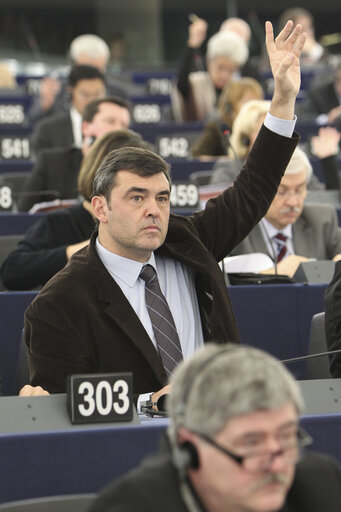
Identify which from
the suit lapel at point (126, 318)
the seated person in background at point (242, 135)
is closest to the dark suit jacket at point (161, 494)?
the suit lapel at point (126, 318)

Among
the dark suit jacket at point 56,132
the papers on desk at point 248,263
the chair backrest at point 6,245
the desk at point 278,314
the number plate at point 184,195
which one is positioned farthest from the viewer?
the dark suit jacket at point 56,132

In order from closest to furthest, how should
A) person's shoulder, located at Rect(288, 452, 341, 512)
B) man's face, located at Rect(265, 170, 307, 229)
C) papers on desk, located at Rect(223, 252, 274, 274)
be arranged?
1. person's shoulder, located at Rect(288, 452, 341, 512)
2. papers on desk, located at Rect(223, 252, 274, 274)
3. man's face, located at Rect(265, 170, 307, 229)

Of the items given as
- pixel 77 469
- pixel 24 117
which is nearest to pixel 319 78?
pixel 24 117

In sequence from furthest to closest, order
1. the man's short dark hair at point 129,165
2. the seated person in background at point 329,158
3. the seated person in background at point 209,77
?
the seated person in background at point 209,77
the seated person in background at point 329,158
the man's short dark hair at point 129,165

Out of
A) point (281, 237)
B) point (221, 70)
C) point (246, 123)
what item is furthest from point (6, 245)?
point (221, 70)

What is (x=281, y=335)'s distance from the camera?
431cm

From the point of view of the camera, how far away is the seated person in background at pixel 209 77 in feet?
30.4

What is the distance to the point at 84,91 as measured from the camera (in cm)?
760

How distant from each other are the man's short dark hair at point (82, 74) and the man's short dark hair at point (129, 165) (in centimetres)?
441

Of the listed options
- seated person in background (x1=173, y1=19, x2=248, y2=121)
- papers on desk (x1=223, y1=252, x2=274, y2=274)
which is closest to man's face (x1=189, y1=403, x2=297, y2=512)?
papers on desk (x1=223, y1=252, x2=274, y2=274)

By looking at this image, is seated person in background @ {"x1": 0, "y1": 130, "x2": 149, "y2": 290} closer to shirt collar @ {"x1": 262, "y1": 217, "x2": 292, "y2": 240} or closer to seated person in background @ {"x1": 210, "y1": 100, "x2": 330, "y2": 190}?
shirt collar @ {"x1": 262, "y1": 217, "x2": 292, "y2": 240}

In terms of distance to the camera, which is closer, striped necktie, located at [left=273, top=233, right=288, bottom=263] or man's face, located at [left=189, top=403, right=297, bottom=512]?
man's face, located at [left=189, top=403, right=297, bottom=512]

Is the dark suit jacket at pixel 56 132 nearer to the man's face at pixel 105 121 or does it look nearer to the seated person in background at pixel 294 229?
the man's face at pixel 105 121

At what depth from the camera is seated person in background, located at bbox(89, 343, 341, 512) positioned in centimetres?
170
